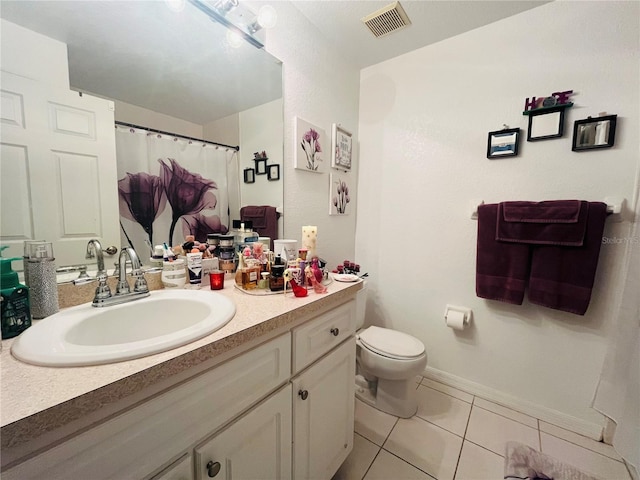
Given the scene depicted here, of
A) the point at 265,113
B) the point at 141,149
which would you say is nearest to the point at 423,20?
the point at 265,113

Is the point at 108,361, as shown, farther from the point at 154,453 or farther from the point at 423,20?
the point at 423,20

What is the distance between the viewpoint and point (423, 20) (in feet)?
4.99

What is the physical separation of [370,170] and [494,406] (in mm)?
1819

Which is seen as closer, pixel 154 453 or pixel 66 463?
pixel 66 463

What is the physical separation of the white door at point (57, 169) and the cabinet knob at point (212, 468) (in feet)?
2.43

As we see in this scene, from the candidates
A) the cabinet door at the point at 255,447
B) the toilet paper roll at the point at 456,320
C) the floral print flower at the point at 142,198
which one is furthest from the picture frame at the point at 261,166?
the toilet paper roll at the point at 456,320

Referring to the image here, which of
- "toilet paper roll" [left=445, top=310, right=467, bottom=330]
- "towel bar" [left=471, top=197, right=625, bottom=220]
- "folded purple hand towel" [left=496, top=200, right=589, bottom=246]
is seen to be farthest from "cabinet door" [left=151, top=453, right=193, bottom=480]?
"towel bar" [left=471, top=197, right=625, bottom=220]

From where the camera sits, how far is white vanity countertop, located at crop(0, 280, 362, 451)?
375 millimetres

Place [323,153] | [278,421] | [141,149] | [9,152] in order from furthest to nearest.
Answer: [323,153] < [141,149] < [278,421] < [9,152]

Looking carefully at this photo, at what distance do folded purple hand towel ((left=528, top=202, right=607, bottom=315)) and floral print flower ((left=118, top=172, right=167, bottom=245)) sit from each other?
1.92m

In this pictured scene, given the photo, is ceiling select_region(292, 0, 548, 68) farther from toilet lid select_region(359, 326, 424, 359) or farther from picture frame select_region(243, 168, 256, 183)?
toilet lid select_region(359, 326, 424, 359)

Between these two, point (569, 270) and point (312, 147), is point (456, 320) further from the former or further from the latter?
point (312, 147)

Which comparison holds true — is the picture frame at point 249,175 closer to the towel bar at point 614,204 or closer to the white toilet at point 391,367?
the white toilet at point 391,367

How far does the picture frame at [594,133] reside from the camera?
1258mm
